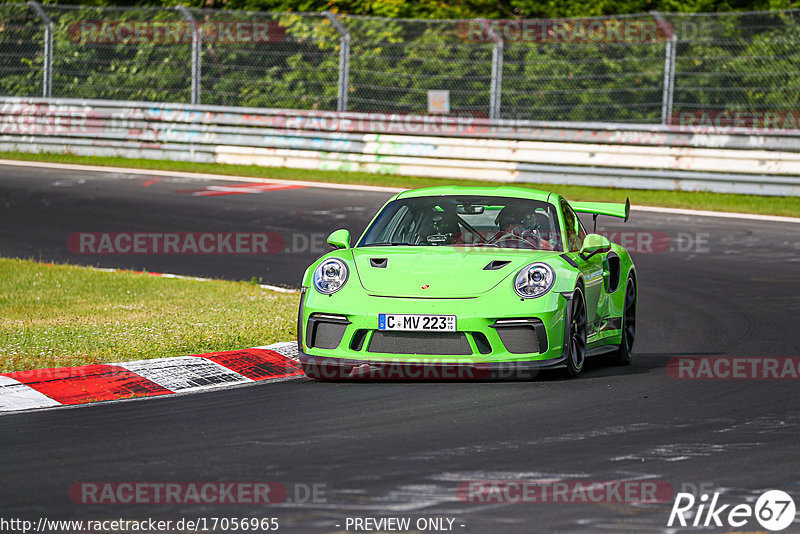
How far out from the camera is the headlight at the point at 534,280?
26.3ft

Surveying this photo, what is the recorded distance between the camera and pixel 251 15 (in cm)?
2370

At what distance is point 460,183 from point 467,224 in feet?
40.2

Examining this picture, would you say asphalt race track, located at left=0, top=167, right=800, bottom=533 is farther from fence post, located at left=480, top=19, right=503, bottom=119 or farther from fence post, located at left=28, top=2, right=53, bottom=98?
fence post, located at left=28, top=2, right=53, bottom=98

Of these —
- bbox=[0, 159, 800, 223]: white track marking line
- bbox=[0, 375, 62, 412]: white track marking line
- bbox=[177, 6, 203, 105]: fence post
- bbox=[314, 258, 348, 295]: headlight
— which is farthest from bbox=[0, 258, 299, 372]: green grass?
bbox=[177, 6, 203, 105]: fence post

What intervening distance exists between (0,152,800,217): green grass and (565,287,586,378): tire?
1111cm

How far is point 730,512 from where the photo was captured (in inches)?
201

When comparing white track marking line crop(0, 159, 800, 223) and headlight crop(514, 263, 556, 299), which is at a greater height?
headlight crop(514, 263, 556, 299)

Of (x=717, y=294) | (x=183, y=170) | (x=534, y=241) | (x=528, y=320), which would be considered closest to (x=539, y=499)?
(x=528, y=320)

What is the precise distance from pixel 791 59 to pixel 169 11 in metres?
11.6

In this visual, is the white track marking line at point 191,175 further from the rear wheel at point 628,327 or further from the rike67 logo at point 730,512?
the rike67 logo at point 730,512

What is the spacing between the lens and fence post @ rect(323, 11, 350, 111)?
22656 mm

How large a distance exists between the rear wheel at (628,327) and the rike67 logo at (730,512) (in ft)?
13.5

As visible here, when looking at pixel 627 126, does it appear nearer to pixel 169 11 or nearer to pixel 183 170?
pixel 183 170

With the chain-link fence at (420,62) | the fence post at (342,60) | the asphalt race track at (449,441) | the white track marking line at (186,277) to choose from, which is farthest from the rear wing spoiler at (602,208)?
the fence post at (342,60)
